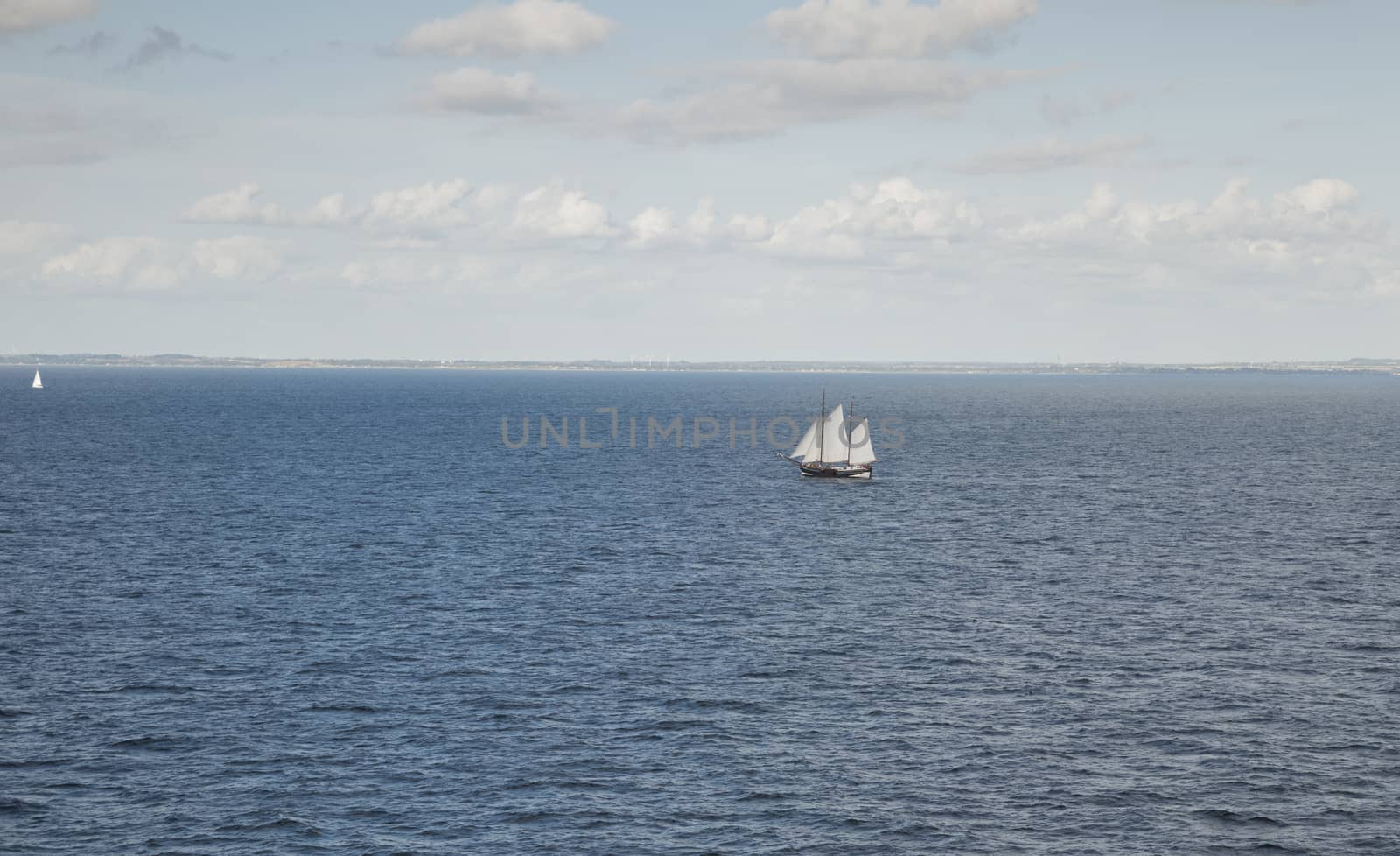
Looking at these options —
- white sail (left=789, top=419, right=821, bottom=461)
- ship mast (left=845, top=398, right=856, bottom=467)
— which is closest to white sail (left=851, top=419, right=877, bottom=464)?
ship mast (left=845, top=398, right=856, bottom=467)

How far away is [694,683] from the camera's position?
218 ft

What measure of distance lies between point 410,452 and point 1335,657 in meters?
152

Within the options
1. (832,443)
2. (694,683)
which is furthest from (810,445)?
(694,683)

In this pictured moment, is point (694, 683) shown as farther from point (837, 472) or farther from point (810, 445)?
point (810, 445)

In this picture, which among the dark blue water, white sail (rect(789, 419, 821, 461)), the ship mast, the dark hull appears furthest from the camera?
white sail (rect(789, 419, 821, 461))

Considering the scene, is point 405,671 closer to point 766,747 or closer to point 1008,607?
point 766,747

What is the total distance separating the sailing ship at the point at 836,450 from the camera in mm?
162500

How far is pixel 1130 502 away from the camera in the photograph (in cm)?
13825

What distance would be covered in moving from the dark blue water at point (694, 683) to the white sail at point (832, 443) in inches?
1683

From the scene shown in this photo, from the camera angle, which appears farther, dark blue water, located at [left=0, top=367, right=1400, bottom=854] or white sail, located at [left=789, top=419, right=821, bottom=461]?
white sail, located at [left=789, top=419, right=821, bottom=461]

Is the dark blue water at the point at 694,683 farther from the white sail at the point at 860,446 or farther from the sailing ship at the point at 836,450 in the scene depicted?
the white sail at the point at 860,446

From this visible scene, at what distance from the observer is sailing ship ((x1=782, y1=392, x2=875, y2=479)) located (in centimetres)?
16250

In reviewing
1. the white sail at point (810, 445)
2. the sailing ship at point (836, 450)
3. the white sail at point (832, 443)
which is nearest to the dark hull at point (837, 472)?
the sailing ship at point (836, 450)

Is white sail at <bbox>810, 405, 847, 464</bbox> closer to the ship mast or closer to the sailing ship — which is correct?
the sailing ship
